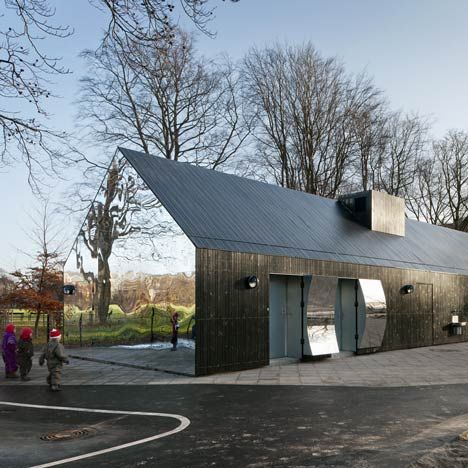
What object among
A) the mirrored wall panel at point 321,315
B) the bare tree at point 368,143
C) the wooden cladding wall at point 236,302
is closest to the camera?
the wooden cladding wall at point 236,302

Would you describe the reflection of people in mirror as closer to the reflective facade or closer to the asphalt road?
the asphalt road

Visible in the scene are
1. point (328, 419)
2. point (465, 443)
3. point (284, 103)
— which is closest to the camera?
point (465, 443)

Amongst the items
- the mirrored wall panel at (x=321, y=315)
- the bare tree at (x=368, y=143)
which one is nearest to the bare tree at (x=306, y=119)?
the bare tree at (x=368, y=143)

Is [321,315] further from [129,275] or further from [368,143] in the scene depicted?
[368,143]

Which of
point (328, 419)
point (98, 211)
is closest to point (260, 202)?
point (98, 211)

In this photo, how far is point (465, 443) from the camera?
24.1 feet

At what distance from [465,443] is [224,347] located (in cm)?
736

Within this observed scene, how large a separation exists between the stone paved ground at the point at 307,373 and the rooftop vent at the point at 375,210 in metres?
7.09

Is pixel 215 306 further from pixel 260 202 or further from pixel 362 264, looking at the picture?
pixel 362 264

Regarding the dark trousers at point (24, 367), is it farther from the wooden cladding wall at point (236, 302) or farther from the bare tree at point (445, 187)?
the bare tree at point (445, 187)

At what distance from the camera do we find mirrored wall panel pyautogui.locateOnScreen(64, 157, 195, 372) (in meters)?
14.0

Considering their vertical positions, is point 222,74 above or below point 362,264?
above

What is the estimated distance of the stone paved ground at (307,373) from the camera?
12.8 m

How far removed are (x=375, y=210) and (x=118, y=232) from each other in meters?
11.7
